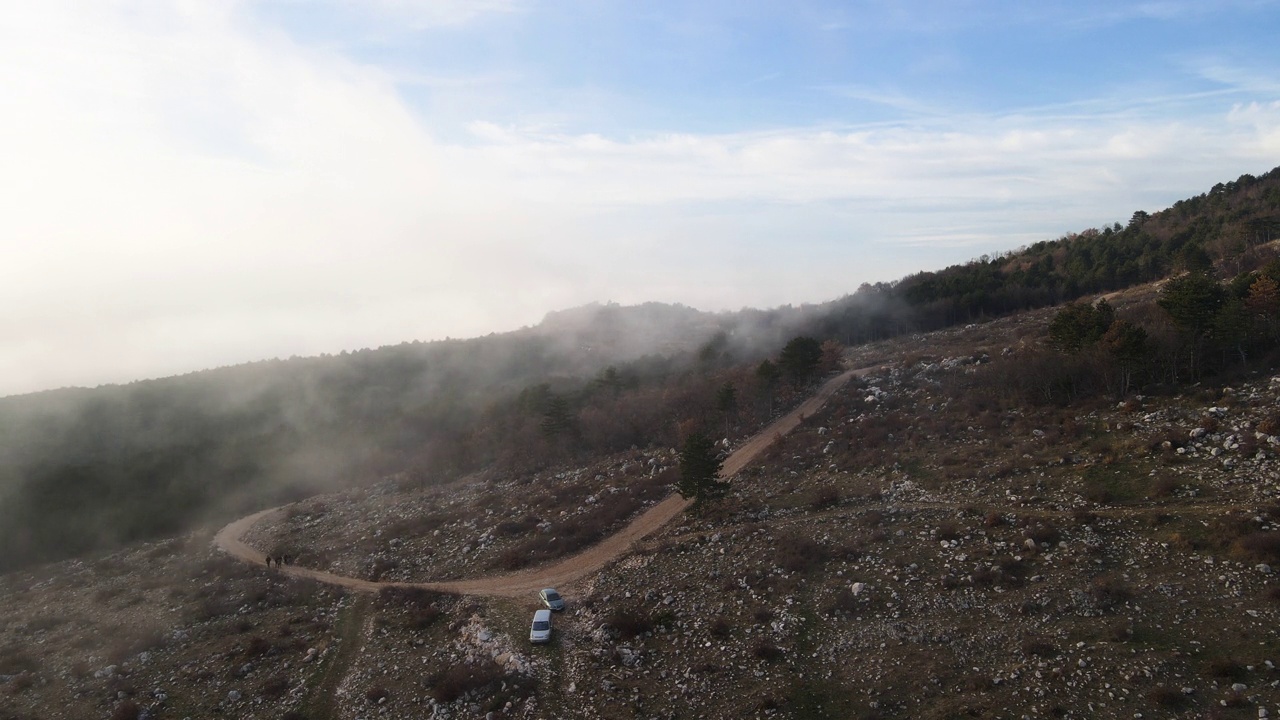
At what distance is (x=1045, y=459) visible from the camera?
107ft

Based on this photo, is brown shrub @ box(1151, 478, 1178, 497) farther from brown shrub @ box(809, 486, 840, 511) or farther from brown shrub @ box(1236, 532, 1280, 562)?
brown shrub @ box(809, 486, 840, 511)

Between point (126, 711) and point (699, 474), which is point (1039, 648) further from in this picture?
point (126, 711)

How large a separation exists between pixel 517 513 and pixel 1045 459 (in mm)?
31012

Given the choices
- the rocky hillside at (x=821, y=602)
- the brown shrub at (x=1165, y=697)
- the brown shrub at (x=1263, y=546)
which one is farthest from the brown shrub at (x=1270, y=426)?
the brown shrub at (x=1165, y=697)

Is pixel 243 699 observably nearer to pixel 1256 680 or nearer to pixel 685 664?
pixel 685 664

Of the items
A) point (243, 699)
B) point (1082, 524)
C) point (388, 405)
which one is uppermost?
point (388, 405)

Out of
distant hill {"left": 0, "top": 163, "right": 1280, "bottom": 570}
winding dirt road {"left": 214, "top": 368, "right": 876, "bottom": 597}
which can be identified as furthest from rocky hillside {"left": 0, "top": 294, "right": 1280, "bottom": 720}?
distant hill {"left": 0, "top": 163, "right": 1280, "bottom": 570}

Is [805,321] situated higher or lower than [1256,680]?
higher

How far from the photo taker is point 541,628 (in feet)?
86.1

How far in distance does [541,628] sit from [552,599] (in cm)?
241

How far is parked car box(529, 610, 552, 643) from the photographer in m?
25.7

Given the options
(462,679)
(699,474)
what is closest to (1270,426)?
(699,474)

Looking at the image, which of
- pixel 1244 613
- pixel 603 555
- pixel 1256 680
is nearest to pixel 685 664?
pixel 603 555

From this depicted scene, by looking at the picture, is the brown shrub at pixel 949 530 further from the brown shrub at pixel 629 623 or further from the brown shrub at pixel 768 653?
the brown shrub at pixel 629 623
